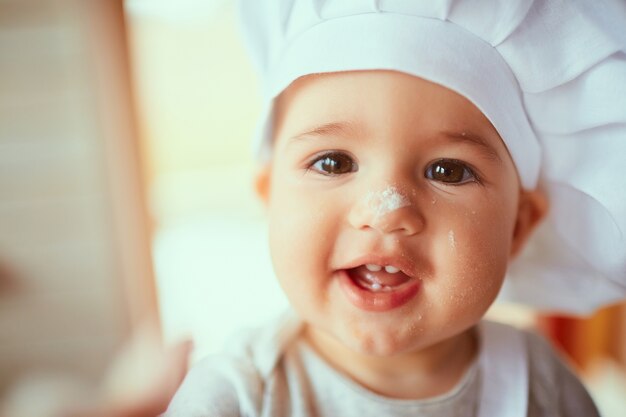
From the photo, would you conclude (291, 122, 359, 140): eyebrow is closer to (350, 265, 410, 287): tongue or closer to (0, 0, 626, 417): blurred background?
(350, 265, 410, 287): tongue

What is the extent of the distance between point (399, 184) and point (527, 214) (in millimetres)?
210

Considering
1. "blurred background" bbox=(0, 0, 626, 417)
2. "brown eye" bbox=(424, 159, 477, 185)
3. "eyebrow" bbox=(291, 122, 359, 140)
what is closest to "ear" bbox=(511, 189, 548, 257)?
"brown eye" bbox=(424, 159, 477, 185)

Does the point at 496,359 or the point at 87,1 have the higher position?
the point at 87,1

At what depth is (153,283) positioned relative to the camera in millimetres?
1185

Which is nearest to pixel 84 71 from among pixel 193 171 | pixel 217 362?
pixel 217 362

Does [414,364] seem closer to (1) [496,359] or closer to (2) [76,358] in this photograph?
(1) [496,359]

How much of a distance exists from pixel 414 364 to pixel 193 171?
201cm

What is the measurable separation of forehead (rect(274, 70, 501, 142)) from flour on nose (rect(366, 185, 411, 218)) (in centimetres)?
5

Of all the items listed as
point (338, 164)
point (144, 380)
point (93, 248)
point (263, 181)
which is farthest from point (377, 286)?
point (93, 248)

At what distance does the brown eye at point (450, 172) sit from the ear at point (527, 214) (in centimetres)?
11

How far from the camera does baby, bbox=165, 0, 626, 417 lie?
497mm

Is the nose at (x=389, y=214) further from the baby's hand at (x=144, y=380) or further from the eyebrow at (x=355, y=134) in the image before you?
the baby's hand at (x=144, y=380)

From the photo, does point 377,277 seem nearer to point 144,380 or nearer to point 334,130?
point 334,130

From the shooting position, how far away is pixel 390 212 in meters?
0.48
